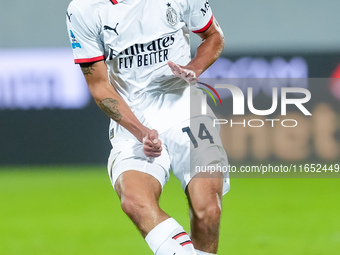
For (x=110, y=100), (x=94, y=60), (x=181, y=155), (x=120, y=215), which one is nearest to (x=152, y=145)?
(x=181, y=155)

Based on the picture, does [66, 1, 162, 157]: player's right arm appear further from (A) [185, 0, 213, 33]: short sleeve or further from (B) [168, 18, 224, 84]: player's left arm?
(A) [185, 0, 213, 33]: short sleeve

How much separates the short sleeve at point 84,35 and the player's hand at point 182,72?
18.6 inches

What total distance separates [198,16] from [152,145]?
990mm

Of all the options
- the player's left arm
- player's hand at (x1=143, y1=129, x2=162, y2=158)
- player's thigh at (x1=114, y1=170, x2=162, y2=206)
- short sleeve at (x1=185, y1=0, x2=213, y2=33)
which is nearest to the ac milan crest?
short sleeve at (x1=185, y1=0, x2=213, y2=33)

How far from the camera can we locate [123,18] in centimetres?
443

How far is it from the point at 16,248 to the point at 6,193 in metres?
4.28

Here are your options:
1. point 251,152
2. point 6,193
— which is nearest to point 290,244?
point 251,152

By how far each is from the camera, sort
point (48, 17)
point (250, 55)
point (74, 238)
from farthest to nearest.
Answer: point (48, 17) < point (250, 55) < point (74, 238)

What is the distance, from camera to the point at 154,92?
4539 millimetres

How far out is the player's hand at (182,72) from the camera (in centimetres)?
422

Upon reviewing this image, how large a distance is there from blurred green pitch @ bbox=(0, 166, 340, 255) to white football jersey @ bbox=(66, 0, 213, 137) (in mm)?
2093

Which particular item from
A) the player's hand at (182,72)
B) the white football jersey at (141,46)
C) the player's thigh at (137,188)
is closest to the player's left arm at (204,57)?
the player's hand at (182,72)

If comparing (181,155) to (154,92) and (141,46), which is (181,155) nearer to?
(154,92)

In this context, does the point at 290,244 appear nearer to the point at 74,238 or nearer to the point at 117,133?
the point at 74,238
